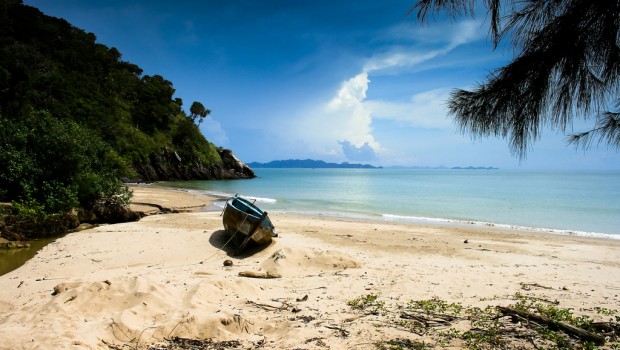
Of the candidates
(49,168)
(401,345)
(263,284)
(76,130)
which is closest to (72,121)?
(76,130)

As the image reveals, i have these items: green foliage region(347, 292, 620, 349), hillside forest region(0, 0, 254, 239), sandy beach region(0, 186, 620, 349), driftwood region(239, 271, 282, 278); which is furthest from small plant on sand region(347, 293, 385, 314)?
hillside forest region(0, 0, 254, 239)

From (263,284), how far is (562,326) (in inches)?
201

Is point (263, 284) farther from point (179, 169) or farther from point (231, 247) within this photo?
point (179, 169)

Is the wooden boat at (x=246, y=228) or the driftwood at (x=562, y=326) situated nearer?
the driftwood at (x=562, y=326)

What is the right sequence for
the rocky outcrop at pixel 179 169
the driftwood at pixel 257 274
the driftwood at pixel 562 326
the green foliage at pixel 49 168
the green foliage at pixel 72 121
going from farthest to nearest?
the rocky outcrop at pixel 179 169
the green foliage at pixel 72 121
the green foliage at pixel 49 168
the driftwood at pixel 257 274
the driftwood at pixel 562 326

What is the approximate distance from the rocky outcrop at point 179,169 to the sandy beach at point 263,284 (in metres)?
45.1

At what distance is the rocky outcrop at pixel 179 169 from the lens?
185 feet

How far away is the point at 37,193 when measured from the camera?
13.8m

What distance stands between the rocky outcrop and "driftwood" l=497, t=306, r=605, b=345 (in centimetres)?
5717

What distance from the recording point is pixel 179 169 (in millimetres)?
62281

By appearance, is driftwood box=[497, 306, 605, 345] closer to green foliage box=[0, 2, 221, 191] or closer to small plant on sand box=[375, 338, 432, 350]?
small plant on sand box=[375, 338, 432, 350]

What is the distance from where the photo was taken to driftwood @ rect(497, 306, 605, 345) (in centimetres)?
398

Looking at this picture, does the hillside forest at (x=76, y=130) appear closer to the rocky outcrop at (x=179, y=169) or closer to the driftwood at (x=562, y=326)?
the rocky outcrop at (x=179, y=169)

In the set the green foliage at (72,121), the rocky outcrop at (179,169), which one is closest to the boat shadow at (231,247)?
the green foliage at (72,121)
